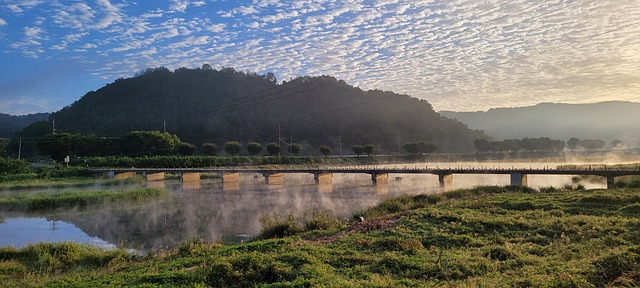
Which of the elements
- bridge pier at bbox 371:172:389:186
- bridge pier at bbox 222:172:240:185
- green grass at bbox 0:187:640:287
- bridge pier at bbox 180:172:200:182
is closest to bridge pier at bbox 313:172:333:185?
bridge pier at bbox 371:172:389:186

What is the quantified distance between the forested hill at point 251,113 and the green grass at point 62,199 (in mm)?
77626

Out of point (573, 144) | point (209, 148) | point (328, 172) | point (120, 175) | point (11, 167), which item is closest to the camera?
point (11, 167)

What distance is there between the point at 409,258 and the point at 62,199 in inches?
1370

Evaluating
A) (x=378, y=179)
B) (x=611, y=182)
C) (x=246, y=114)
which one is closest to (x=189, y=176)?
(x=378, y=179)

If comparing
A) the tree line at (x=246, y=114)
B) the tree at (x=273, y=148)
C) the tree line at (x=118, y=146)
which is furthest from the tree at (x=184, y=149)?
the tree line at (x=246, y=114)

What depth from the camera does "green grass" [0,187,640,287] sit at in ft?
30.7

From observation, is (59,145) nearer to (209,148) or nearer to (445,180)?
(209,148)

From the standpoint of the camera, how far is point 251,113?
469 ft

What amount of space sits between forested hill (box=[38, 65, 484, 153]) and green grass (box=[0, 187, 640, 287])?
346ft

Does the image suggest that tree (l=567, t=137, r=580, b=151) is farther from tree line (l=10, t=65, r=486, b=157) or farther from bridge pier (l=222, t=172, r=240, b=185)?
bridge pier (l=222, t=172, r=240, b=185)

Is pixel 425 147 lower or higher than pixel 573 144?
higher

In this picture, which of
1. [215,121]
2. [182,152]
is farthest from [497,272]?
[215,121]

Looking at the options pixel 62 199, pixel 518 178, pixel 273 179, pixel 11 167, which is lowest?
pixel 273 179

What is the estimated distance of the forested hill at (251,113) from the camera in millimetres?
126000
